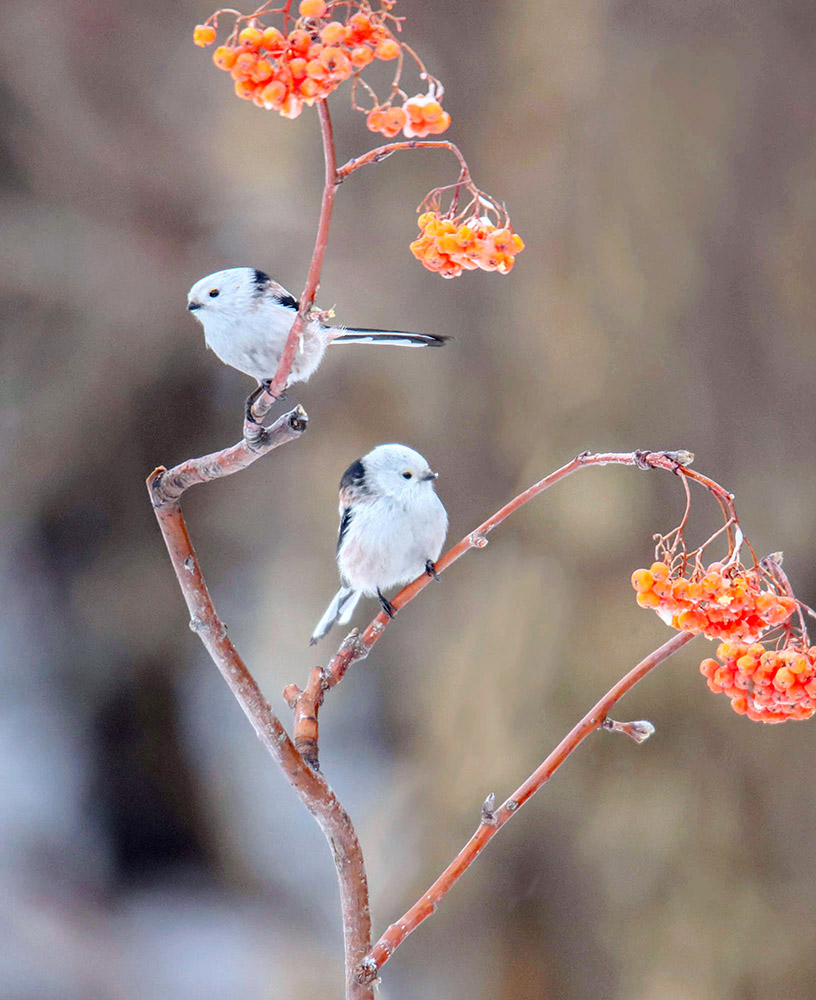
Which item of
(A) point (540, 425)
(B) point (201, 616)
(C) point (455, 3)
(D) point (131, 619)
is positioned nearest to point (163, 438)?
(D) point (131, 619)

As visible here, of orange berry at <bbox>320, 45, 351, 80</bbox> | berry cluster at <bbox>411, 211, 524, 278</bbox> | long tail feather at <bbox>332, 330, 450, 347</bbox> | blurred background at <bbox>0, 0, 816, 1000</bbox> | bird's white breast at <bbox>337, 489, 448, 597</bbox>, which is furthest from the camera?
blurred background at <bbox>0, 0, 816, 1000</bbox>

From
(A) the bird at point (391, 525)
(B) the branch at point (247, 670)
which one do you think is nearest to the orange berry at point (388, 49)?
(B) the branch at point (247, 670)

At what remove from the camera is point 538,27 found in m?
1.95

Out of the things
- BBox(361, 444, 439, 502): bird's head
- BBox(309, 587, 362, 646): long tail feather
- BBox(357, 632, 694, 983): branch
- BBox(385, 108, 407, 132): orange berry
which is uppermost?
BBox(385, 108, 407, 132): orange berry

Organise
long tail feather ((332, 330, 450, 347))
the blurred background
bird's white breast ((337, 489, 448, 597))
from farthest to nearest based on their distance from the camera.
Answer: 1. the blurred background
2. bird's white breast ((337, 489, 448, 597))
3. long tail feather ((332, 330, 450, 347))

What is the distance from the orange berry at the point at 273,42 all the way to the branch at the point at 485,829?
55 centimetres

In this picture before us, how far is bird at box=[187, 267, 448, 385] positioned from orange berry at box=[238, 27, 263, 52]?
403 millimetres

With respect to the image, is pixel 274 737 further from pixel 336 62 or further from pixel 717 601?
pixel 336 62

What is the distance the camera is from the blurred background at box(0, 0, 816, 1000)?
1853 millimetres

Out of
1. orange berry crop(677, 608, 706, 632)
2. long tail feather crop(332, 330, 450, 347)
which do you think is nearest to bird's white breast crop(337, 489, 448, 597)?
long tail feather crop(332, 330, 450, 347)

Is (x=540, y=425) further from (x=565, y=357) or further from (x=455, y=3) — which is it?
(x=455, y=3)

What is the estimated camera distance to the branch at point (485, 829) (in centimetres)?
80

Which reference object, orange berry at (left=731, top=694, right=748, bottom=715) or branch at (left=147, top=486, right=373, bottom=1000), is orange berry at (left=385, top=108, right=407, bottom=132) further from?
orange berry at (left=731, top=694, right=748, bottom=715)

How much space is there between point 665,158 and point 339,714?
1.33 m
